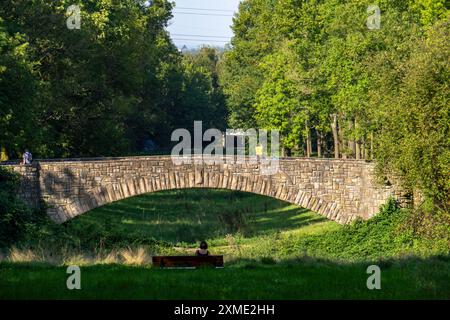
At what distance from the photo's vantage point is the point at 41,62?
5575 cm

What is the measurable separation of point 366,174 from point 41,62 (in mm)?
23082

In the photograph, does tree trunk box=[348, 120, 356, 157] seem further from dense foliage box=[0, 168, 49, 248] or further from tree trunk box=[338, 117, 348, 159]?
dense foliage box=[0, 168, 49, 248]

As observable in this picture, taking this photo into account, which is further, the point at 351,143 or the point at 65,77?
the point at 351,143

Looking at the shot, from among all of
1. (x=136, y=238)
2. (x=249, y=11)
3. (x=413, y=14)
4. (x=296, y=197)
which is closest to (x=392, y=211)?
(x=296, y=197)

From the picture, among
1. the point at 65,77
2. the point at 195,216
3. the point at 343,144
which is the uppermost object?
the point at 65,77

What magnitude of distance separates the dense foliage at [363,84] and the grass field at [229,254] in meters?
3.39

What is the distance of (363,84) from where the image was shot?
51.5m

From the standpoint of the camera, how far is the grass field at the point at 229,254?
65.1 feet

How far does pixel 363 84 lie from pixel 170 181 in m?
13.9

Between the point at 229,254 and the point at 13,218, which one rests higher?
the point at 13,218

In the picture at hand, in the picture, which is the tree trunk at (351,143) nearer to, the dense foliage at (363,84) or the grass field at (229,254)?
the dense foliage at (363,84)

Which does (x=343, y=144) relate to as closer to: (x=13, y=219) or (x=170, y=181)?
(x=170, y=181)

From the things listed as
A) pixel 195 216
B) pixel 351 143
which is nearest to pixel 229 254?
pixel 195 216

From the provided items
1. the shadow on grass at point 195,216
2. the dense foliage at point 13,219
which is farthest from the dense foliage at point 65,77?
the shadow on grass at point 195,216
